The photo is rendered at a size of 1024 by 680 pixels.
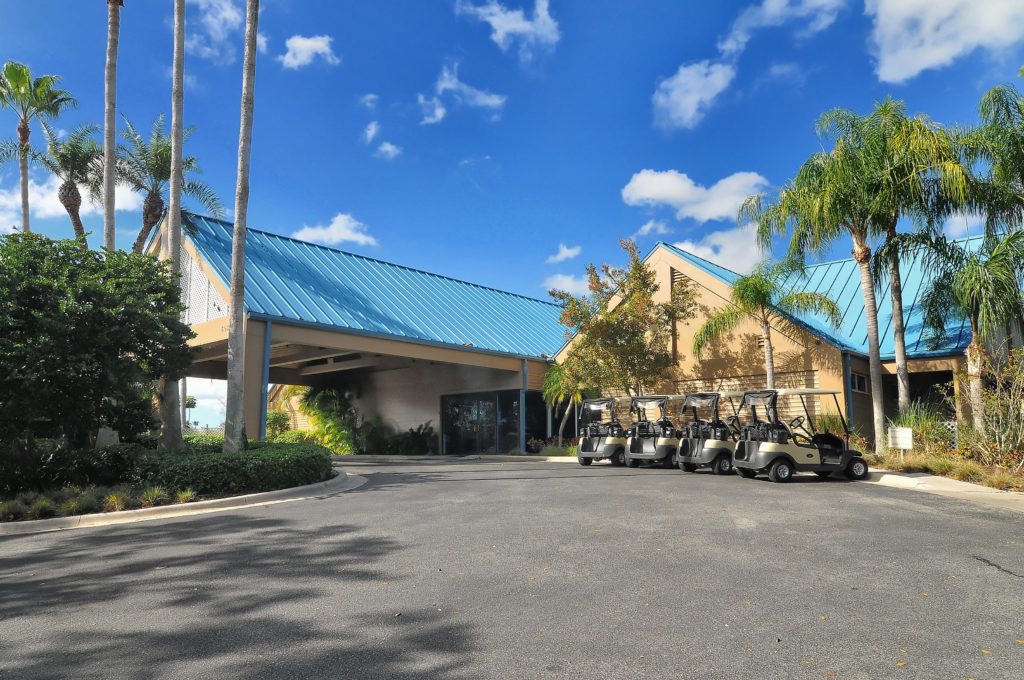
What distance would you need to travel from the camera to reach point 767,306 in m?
19.6

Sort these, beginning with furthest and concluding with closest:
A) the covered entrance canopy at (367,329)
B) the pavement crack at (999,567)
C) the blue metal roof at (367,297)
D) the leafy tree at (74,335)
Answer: the blue metal roof at (367,297), the covered entrance canopy at (367,329), the leafy tree at (74,335), the pavement crack at (999,567)

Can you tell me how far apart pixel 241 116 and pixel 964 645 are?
14796 mm

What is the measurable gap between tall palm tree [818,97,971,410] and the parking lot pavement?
344 inches

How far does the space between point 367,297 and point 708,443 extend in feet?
43.6

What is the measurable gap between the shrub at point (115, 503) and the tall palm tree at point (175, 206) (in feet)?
12.4

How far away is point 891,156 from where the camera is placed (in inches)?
632

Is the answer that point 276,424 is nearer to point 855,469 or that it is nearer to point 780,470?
point 780,470

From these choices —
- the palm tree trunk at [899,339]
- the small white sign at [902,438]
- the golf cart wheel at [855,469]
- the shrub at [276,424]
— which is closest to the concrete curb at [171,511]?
the golf cart wheel at [855,469]

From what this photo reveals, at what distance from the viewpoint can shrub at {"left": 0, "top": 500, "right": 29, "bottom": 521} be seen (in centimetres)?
938

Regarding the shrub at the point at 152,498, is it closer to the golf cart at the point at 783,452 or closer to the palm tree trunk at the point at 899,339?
the golf cart at the point at 783,452

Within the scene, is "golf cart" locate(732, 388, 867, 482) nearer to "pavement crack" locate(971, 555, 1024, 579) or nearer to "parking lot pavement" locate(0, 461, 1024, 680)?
"parking lot pavement" locate(0, 461, 1024, 680)

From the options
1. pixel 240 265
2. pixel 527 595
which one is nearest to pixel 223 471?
pixel 240 265

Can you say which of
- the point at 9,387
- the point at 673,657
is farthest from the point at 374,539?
the point at 9,387

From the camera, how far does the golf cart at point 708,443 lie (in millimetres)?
14531
